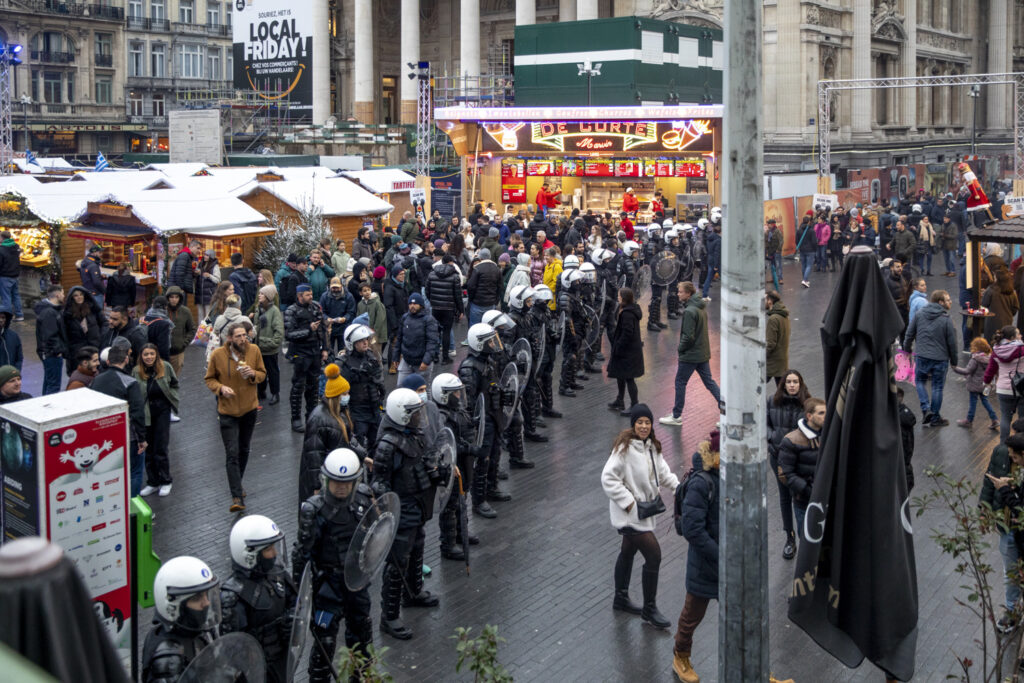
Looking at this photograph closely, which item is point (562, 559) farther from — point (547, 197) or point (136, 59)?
point (136, 59)

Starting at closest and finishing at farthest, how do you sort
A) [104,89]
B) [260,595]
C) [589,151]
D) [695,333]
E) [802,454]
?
[260,595] → [802,454] → [695,333] → [589,151] → [104,89]

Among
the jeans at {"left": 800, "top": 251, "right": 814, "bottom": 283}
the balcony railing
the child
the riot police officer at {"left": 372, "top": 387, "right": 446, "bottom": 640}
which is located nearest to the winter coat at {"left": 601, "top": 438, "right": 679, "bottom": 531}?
the riot police officer at {"left": 372, "top": 387, "right": 446, "bottom": 640}

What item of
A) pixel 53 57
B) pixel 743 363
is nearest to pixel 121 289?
pixel 743 363

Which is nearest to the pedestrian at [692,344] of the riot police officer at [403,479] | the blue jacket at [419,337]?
the blue jacket at [419,337]

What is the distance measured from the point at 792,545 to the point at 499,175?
2833cm

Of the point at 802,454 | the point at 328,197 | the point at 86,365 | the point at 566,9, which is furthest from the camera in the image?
the point at 566,9

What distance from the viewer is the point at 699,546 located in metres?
7.05

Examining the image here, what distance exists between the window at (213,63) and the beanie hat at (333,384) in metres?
74.4

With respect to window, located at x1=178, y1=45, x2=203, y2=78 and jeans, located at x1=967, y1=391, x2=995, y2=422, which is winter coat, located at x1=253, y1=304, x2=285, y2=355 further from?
window, located at x1=178, y1=45, x2=203, y2=78

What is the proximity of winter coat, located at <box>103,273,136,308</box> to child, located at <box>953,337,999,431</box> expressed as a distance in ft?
37.9

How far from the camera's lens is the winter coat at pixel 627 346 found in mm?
13344

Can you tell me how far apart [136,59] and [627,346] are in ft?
228

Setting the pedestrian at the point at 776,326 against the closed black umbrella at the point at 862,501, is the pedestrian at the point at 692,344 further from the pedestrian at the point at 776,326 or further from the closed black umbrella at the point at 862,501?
the closed black umbrella at the point at 862,501

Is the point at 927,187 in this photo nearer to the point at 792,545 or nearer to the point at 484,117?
the point at 484,117
